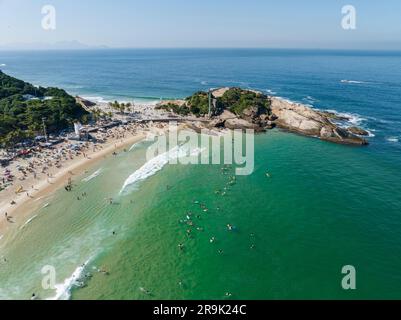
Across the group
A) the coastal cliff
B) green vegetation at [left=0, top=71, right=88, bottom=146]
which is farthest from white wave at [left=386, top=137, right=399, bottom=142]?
green vegetation at [left=0, top=71, right=88, bottom=146]

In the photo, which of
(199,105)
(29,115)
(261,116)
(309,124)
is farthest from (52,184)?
(309,124)

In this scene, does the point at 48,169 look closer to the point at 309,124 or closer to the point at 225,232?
the point at 225,232

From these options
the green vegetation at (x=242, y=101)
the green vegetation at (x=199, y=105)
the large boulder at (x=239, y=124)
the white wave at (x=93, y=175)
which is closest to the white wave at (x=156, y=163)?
the white wave at (x=93, y=175)

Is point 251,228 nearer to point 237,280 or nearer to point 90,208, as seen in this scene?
point 237,280

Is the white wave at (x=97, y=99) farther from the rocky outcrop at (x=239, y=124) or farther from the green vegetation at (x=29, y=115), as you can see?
the rocky outcrop at (x=239, y=124)

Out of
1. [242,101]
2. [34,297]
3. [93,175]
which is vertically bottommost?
[34,297]

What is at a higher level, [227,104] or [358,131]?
[227,104]
